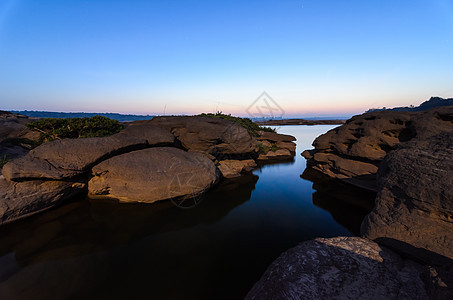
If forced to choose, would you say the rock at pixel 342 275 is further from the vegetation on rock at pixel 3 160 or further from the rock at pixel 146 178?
the vegetation on rock at pixel 3 160

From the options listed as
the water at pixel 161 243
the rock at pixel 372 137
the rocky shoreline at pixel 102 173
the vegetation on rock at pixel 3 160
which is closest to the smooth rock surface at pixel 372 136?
the rock at pixel 372 137

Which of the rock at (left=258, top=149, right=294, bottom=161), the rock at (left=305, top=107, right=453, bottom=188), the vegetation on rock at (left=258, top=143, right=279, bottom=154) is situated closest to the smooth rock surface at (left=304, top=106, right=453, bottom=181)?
the rock at (left=305, top=107, right=453, bottom=188)

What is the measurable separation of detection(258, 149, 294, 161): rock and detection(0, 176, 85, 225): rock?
55.5ft

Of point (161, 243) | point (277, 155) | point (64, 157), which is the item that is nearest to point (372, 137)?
point (277, 155)

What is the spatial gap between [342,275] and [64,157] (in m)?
11.0

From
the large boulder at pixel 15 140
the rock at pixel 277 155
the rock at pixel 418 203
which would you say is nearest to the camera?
the rock at pixel 418 203

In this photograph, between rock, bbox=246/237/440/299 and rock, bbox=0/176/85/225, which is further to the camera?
rock, bbox=0/176/85/225

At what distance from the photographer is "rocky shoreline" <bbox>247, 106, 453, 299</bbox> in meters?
3.21

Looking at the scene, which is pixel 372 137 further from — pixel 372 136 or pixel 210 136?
pixel 210 136

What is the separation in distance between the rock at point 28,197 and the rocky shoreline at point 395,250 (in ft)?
31.2

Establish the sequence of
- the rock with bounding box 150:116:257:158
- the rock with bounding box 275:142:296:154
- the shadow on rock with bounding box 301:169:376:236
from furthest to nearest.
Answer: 1. the rock with bounding box 275:142:296:154
2. the rock with bounding box 150:116:257:158
3. the shadow on rock with bounding box 301:169:376:236

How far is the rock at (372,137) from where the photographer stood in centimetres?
936

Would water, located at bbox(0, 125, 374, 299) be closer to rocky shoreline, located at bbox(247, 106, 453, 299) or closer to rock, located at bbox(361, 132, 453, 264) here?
rocky shoreline, located at bbox(247, 106, 453, 299)

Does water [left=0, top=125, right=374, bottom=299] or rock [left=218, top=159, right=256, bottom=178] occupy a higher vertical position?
rock [left=218, top=159, right=256, bottom=178]
